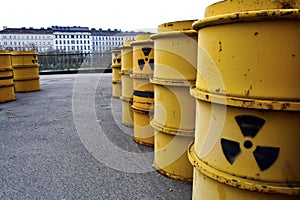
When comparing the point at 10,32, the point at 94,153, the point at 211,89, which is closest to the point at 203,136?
the point at 211,89

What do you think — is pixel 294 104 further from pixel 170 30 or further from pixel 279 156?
pixel 170 30

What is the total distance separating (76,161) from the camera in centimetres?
312

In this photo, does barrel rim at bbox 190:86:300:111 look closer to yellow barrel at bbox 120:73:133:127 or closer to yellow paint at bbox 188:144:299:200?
yellow paint at bbox 188:144:299:200

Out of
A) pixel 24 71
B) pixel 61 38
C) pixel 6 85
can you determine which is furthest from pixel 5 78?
pixel 61 38

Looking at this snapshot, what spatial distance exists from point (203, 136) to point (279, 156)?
472 mm

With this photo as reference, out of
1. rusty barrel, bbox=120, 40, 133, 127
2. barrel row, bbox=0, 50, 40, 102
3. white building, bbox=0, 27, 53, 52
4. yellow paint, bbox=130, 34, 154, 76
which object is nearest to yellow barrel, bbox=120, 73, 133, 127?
rusty barrel, bbox=120, 40, 133, 127

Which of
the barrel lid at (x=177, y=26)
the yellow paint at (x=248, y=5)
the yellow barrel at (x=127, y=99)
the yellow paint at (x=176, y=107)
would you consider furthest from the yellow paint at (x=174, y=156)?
the yellow barrel at (x=127, y=99)

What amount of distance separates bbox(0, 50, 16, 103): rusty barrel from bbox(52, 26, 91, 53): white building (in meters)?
63.3

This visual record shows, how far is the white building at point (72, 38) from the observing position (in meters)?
68.6

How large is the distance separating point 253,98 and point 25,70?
28.9 feet

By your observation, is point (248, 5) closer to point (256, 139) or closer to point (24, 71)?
point (256, 139)

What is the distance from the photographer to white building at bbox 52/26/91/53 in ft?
225

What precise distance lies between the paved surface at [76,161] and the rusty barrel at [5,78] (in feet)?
6.24

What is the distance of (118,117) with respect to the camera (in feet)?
17.4
